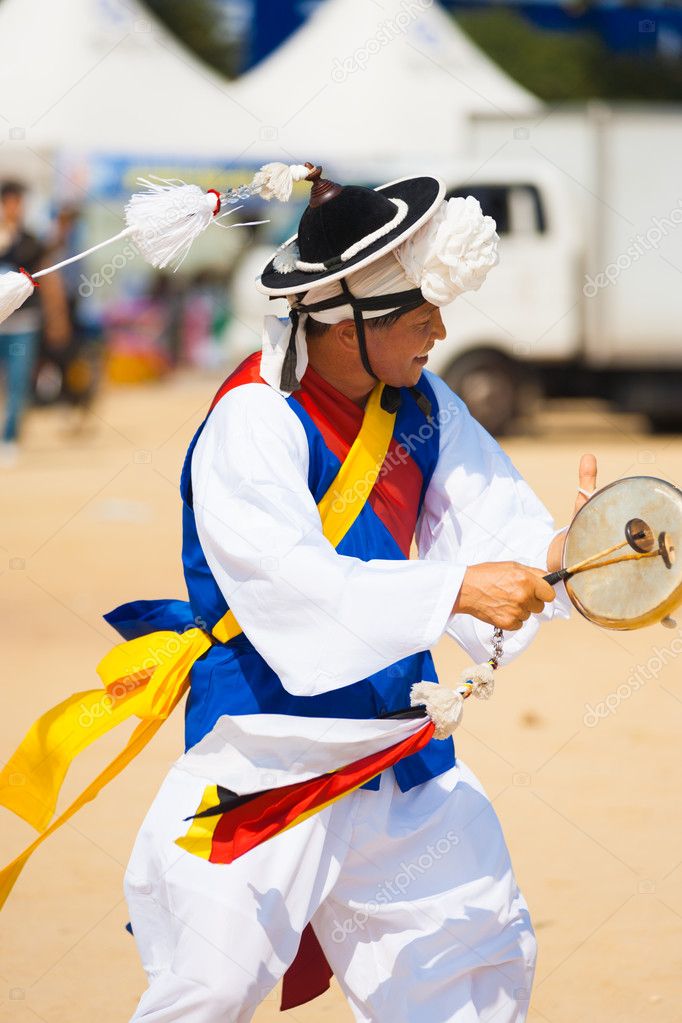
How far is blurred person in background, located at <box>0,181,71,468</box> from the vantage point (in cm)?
1147

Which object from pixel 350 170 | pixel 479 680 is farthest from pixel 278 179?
pixel 350 170

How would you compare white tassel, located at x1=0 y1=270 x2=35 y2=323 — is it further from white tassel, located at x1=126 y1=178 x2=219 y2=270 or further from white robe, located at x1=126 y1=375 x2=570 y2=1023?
white robe, located at x1=126 y1=375 x2=570 y2=1023

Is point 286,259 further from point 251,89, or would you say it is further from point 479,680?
point 251,89

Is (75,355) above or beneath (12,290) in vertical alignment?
beneath

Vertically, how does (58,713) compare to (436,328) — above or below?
below

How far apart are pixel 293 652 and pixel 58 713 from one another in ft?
2.07

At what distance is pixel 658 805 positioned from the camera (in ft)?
17.0

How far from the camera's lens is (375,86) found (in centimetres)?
1809

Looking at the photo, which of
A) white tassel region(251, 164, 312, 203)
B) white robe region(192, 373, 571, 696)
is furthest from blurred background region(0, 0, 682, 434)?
white robe region(192, 373, 571, 696)

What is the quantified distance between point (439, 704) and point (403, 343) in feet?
2.14

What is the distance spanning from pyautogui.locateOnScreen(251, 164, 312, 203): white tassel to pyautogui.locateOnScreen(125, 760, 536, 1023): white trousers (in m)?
1.07

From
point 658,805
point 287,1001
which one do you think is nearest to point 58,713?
point 287,1001

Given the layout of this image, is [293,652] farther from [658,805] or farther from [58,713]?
[658,805]

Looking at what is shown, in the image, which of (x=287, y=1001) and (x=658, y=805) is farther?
(x=658, y=805)
